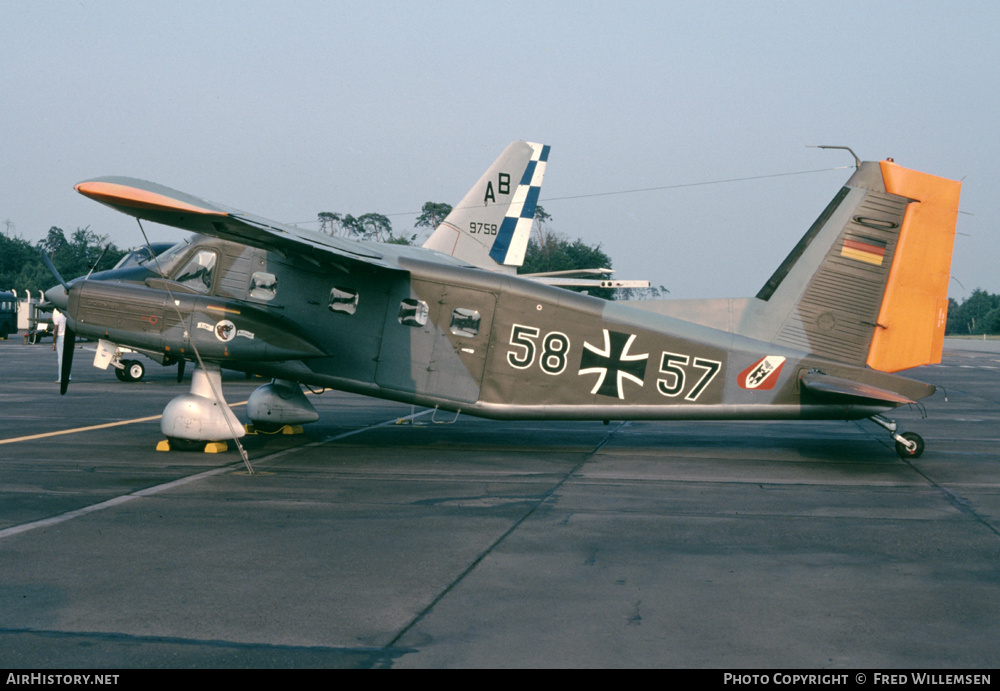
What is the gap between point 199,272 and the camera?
13.7m

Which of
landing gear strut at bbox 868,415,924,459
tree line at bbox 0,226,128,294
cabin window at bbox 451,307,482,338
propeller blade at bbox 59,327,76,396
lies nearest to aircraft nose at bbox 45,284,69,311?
propeller blade at bbox 59,327,76,396

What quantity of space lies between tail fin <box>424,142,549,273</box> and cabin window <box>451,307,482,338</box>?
1289 cm

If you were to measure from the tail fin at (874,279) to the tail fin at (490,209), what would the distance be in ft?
46.2

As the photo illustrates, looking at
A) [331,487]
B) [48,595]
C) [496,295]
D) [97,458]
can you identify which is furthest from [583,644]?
[97,458]

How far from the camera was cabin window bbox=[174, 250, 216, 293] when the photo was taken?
539 inches

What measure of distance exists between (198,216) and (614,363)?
6.35 m

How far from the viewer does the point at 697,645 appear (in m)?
5.38

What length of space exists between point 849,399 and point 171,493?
9.35 metres

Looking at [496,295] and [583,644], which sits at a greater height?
[496,295]

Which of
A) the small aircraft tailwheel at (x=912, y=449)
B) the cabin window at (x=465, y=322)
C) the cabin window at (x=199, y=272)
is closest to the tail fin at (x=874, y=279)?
the small aircraft tailwheel at (x=912, y=449)

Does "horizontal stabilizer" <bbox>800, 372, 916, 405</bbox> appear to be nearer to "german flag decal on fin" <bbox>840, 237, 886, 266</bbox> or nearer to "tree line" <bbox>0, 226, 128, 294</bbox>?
"german flag decal on fin" <bbox>840, 237, 886, 266</bbox>
